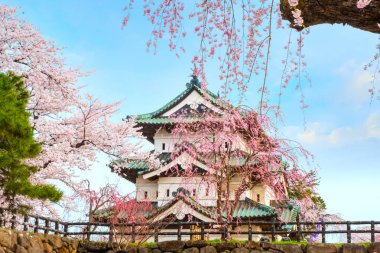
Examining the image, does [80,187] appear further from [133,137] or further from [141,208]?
[141,208]

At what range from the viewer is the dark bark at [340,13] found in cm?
362

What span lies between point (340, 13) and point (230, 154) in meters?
17.6

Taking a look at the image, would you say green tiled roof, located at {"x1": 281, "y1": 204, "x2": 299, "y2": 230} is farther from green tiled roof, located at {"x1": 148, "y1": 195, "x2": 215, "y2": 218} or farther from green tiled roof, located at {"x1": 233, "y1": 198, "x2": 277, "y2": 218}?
green tiled roof, located at {"x1": 148, "y1": 195, "x2": 215, "y2": 218}

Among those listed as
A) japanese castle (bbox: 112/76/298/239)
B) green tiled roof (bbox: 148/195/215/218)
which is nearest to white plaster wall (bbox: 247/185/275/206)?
japanese castle (bbox: 112/76/298/239)

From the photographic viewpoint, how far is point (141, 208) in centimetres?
2408

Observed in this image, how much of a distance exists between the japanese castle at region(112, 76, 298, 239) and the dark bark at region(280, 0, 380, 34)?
728 inches

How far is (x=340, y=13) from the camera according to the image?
3.68 metres

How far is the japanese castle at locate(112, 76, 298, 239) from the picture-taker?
22.3 metres

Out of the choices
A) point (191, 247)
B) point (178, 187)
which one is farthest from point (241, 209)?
point (191, 247)

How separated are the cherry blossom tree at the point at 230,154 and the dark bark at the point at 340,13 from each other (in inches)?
613

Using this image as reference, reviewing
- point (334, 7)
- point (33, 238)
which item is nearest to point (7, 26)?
point (33, 238)

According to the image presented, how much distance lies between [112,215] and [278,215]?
22.0ft

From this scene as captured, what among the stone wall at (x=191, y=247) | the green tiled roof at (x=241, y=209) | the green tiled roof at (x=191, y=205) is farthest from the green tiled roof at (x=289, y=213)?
the stone wall at (x=191, y=247)

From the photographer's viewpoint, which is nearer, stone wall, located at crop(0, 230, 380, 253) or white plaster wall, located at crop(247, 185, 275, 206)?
stone wall, located at crop(0, 230, 380, 253)
